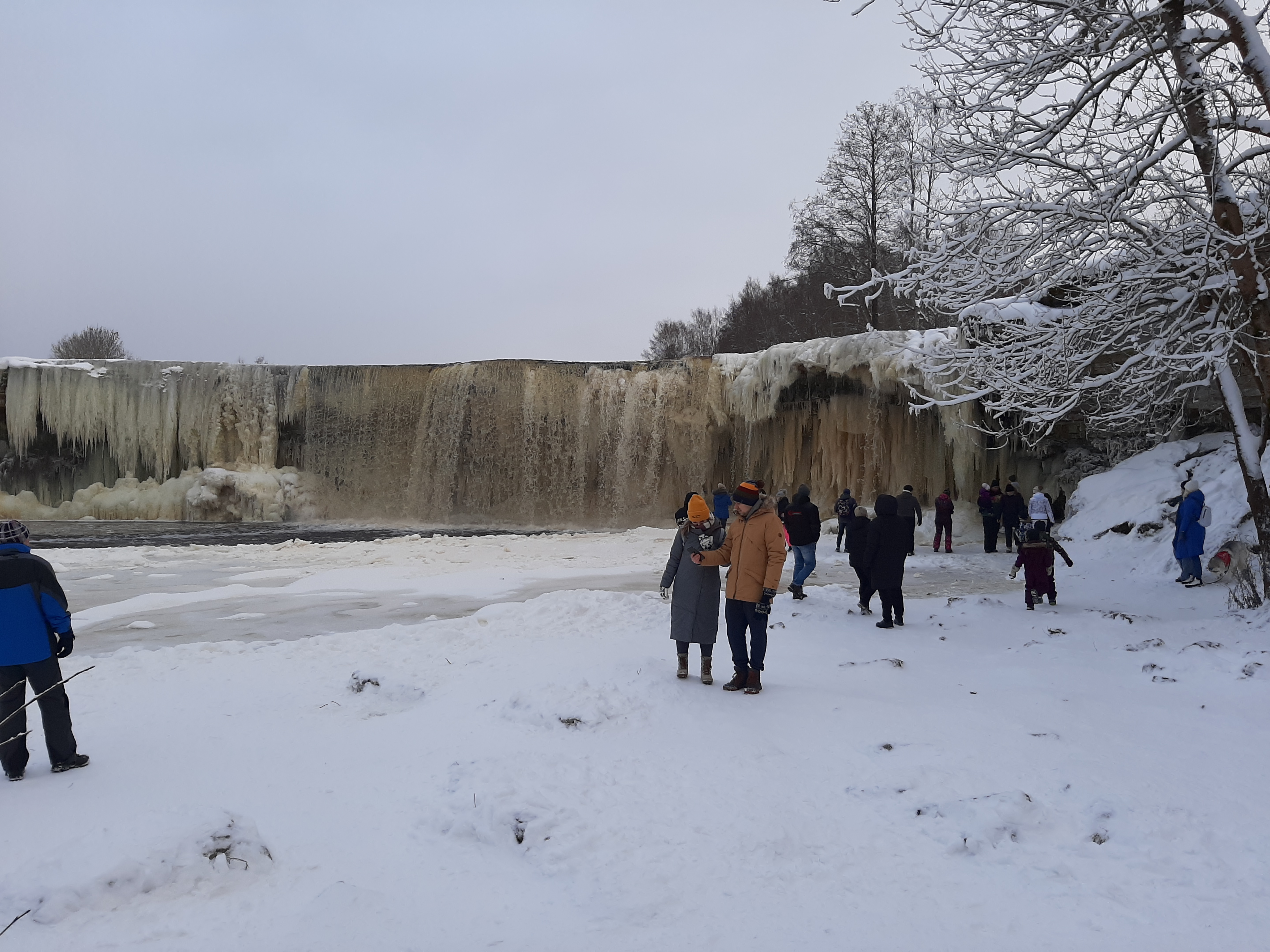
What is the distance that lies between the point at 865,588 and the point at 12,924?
318 inches

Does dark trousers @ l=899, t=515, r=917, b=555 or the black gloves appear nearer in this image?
the black gloves

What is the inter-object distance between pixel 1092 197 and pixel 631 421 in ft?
65.2

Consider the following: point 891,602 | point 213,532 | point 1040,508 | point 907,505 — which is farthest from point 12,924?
point 213,532

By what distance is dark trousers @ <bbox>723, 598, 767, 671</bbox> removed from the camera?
594cm

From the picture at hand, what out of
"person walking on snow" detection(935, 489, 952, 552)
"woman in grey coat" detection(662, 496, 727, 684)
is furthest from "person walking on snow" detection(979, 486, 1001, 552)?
"woman in grey coat" detection(662, 496, 727, 684)

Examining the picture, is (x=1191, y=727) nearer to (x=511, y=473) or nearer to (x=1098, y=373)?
(x=1098, y=373)

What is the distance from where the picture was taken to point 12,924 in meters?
2.57

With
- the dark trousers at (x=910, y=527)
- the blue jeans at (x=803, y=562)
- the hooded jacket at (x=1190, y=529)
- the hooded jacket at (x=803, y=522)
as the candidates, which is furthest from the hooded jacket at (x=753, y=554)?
the hooded jacket at (x=1190, y=529)

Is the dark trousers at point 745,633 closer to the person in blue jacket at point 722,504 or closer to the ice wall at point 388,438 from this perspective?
the person in blue jacket at point 722,504

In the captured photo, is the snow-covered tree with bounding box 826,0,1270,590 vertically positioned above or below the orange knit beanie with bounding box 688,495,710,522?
above

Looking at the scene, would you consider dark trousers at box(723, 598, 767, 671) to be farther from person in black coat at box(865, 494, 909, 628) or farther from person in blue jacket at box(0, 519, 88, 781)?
person in blue jacket at box(0, 519, 88, 781)

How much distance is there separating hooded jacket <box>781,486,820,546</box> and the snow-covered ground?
2.85 m

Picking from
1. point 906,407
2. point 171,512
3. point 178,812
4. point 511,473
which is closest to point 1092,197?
point 178,812

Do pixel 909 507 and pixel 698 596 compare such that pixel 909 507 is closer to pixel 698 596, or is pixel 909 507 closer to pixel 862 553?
pixel 862 553
